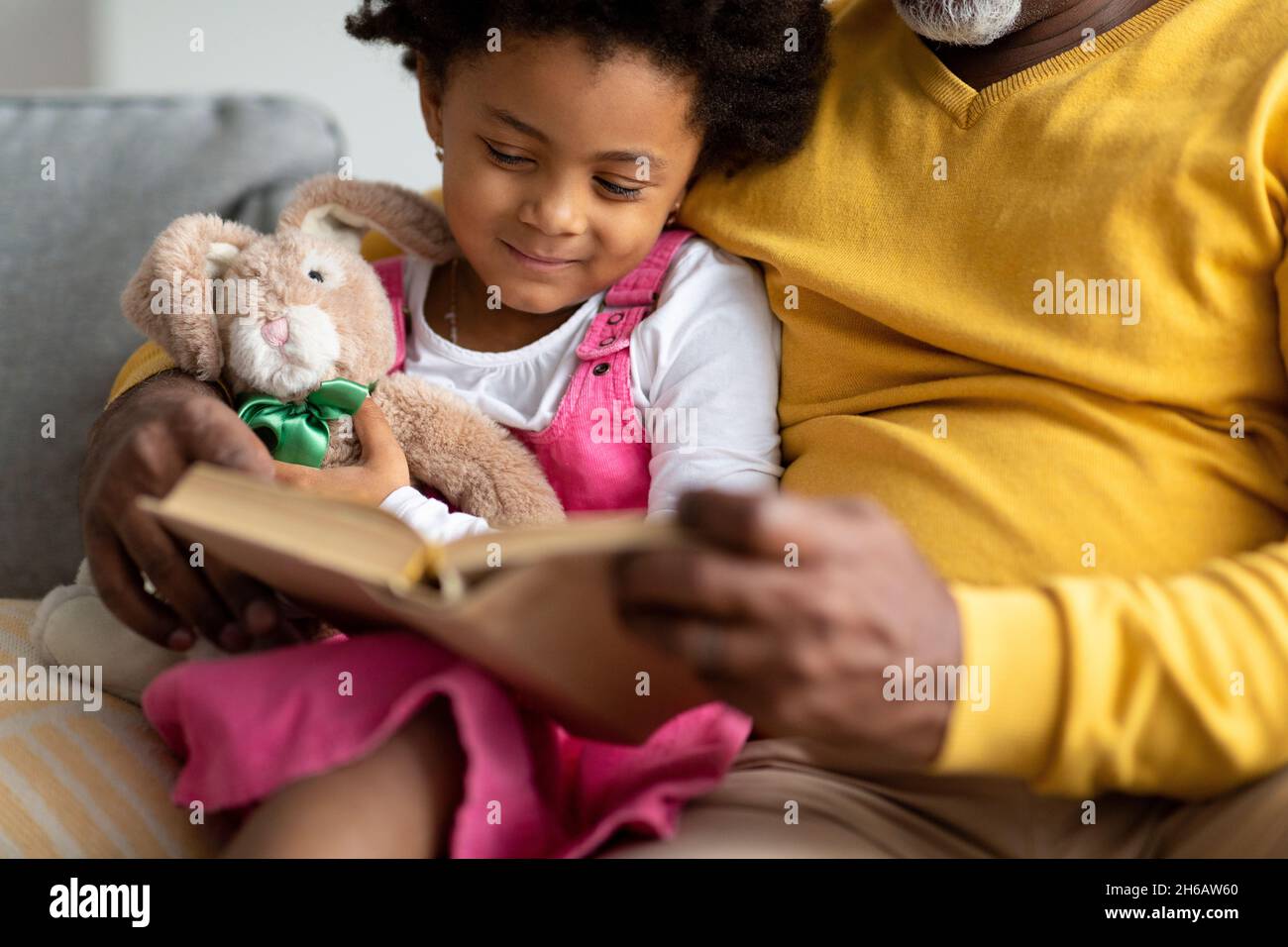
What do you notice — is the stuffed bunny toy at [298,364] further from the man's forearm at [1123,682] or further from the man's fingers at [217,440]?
the man's forearm at [1123,682]

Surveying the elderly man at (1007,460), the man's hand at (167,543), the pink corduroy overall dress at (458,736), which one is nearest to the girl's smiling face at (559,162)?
the elderly man at (1007,460)

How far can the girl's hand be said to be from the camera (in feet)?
3.78

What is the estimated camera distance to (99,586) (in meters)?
1.02

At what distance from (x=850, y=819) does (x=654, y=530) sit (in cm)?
38

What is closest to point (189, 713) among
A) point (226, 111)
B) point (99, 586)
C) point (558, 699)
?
point (99, 586)

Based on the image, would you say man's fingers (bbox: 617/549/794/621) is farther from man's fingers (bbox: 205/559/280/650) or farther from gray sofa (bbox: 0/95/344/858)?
gray sofa (bbox: 0/95/344/858)

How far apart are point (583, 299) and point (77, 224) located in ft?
2.40

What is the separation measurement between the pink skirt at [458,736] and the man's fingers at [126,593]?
7 cm

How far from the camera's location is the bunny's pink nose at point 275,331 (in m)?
1.15

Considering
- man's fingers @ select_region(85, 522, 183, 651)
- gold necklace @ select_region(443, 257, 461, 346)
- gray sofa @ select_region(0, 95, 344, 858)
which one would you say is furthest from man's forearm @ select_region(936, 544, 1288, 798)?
gray sofa @ select_region(0, 95, 344, 858)

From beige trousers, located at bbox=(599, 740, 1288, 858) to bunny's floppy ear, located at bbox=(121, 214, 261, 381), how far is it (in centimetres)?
62
